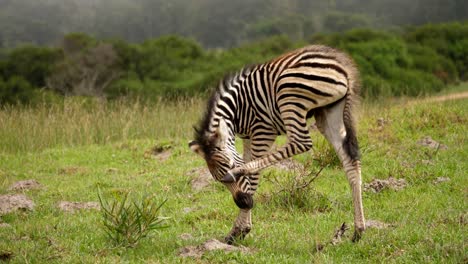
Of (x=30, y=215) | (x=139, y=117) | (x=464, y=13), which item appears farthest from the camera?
(x=464, y=13)

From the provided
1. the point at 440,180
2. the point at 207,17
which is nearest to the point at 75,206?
the point at 440,180

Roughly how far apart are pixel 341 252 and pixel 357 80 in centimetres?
171

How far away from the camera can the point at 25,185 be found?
964 centimetres

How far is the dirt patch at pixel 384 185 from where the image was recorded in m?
8.04

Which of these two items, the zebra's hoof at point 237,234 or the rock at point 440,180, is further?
the rock at point 440,180

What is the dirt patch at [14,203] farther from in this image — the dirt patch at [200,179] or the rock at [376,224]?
the rock at [376,224]

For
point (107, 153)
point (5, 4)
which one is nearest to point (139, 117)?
point (107, 153)

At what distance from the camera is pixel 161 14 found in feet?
251

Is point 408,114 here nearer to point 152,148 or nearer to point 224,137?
point 152,148

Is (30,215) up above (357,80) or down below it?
below

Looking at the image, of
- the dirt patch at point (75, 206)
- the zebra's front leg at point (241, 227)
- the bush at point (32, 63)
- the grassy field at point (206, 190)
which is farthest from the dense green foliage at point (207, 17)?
the zebra's front leg at point (241, 227)

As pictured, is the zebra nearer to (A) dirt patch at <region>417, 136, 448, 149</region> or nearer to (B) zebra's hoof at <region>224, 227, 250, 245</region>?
(B) zebra's hoof at <region>224, 227, 250, 245</region>

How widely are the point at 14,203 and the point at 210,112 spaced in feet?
11.2

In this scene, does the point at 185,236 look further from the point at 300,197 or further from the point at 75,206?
the point at 75,206
